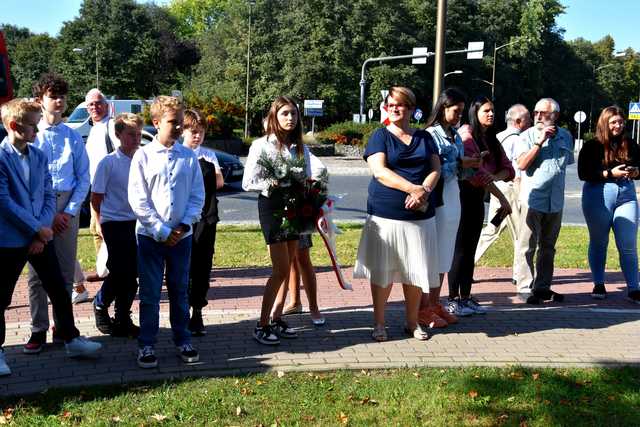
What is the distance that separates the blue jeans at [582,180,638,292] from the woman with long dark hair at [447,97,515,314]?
51.6 inches

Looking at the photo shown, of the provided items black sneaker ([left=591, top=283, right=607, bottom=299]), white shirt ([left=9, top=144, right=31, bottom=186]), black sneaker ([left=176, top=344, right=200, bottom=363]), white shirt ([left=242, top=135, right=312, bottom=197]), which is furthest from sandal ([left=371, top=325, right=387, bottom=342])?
black sneaker ([left=591, top=283, right=607, bottom=299])

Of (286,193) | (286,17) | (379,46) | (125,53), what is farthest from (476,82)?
(286,193)

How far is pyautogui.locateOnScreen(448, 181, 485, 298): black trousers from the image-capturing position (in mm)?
6605

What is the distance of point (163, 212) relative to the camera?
4.94m

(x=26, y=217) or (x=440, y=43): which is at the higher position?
(x=440, y=43)

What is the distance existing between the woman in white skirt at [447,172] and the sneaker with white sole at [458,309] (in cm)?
34

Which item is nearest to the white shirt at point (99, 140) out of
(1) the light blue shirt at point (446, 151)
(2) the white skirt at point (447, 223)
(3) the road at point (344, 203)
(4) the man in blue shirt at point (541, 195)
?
(1) the light blue shirt at point (446, 151)

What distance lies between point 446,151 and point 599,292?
282 centimetres

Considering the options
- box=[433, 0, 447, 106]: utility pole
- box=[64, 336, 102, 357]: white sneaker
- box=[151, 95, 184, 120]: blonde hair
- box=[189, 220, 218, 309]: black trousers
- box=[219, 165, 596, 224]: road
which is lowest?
box=[219, 165, 596, 224]: road

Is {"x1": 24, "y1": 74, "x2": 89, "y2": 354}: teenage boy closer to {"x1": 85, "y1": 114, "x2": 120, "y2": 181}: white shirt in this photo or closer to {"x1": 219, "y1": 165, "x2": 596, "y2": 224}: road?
{"x1": 85, "y1": 114, "x2": 120, "y2": 181}: white shirt

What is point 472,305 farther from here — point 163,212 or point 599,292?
point 163,212

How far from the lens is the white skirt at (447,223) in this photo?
615 cm

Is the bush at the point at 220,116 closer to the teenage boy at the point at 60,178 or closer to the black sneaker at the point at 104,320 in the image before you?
the teenage boy at the point at 60,178

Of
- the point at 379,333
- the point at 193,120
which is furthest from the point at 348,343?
the point at 193,120
